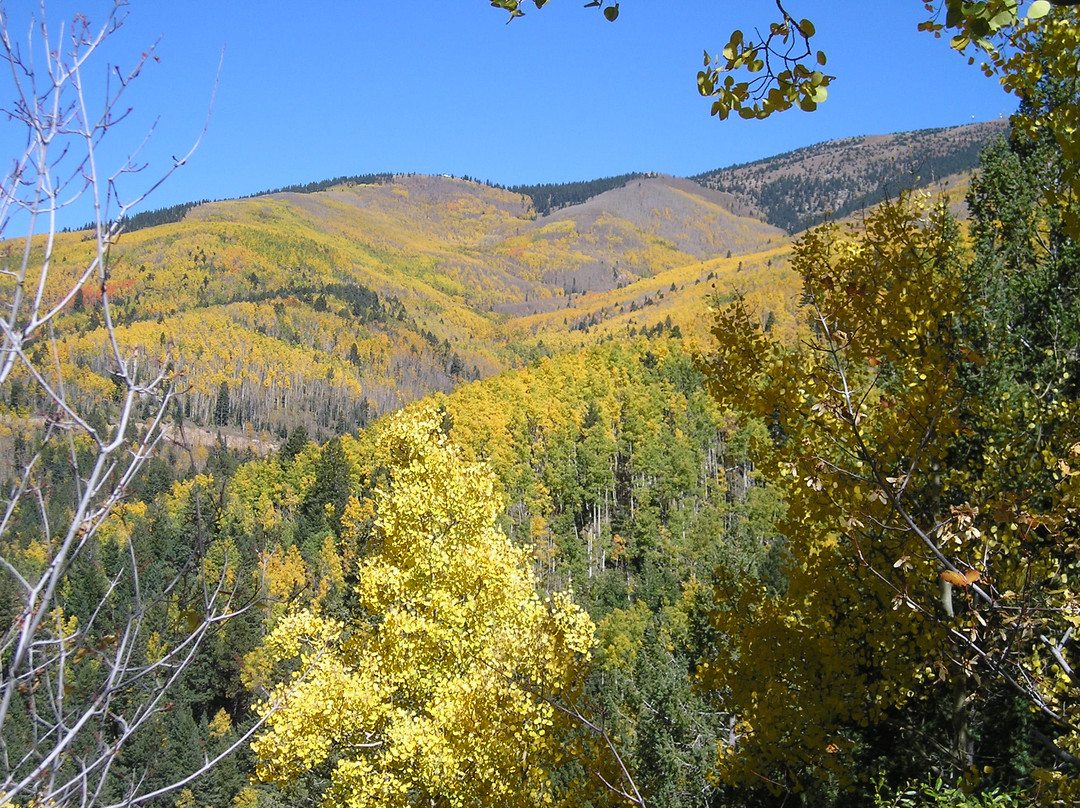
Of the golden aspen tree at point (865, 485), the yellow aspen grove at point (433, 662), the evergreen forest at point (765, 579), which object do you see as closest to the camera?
the evergreen forest at point (765, 579)

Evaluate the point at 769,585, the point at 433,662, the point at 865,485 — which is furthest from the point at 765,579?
the point at 865,485

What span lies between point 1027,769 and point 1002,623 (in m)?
3.60

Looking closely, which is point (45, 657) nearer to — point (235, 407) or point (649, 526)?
point (649, 526)

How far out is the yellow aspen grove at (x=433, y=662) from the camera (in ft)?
20.6

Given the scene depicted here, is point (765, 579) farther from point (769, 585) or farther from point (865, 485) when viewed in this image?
point (865, 485)

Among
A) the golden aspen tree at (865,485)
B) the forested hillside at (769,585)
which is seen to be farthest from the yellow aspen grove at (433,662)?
the golden aspen tree at (865,485)

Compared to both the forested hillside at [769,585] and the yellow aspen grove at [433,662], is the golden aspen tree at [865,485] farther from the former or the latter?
the yellow aspen grove at [433,662]

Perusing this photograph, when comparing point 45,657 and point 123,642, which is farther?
point 45,657

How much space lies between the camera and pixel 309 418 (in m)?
142

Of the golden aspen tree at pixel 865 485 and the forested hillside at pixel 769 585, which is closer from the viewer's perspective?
the forested hillside at pixel 769 585

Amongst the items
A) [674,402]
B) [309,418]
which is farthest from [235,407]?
[674,402]

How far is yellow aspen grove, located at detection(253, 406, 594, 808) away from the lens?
628 centimetres

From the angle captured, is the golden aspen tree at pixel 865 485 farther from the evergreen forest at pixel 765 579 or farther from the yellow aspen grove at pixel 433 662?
the yellow aspen grove at pixel 433 662

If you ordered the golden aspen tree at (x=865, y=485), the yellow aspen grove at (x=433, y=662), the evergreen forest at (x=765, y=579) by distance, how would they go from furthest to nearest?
the yellow aspen grove at (x=433, y=662)
the golden aspen tree at (x=865, y=485)
the evergreen forest at (x=765, y=579)
